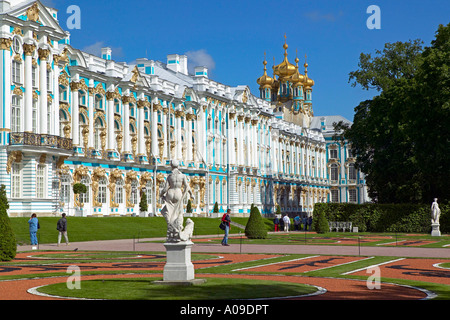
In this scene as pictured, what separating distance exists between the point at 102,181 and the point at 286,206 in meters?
47.7

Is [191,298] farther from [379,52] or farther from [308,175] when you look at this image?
[308,175]

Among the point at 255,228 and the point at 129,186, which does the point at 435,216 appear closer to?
the point at 255,228

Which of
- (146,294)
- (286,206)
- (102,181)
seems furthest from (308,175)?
(146,294)

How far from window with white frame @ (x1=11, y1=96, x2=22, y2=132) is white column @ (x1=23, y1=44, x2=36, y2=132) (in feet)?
1.36

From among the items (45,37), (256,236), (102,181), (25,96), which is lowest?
(256,236)

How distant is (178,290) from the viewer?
14945mm

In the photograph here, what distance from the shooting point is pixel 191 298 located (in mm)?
13594

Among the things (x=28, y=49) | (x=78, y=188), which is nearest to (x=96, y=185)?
(x=78, y=188)

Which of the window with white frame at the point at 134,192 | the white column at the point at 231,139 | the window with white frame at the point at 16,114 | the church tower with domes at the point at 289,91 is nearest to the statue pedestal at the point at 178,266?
the window with white frame at the point at 16,114

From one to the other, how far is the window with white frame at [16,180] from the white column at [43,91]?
10.2 feet

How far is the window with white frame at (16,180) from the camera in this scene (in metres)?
45.6

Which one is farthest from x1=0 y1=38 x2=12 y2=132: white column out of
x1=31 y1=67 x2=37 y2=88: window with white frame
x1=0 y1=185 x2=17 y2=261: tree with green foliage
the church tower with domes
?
the church tower with domes

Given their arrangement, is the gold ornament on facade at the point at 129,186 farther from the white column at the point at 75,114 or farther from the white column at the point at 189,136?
the white column at the point at 189,136

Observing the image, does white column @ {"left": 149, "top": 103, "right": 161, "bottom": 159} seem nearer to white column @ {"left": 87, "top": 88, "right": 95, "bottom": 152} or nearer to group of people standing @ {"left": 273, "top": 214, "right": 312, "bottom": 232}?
white column @ {"left": 87, "top": 88, "right": 95, "bottom": 152}
